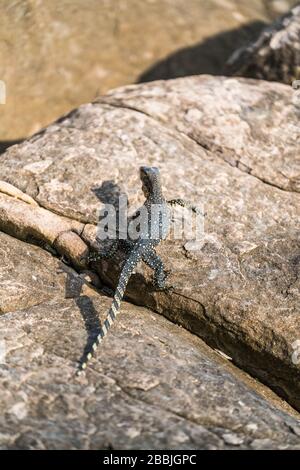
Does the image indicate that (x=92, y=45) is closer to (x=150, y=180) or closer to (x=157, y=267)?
(x=150, y=180)

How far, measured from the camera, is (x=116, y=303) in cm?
838

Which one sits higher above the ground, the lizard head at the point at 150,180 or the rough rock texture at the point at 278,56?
the rough rock texture at the point at 278,56

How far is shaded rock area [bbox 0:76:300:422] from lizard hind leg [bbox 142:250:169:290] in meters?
0.16

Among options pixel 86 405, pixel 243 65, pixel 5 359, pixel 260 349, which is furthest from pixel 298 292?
pixel 243 65

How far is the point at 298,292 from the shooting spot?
8.76m

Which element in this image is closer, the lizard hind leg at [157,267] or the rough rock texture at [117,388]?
the rough rock texture at [117,388]

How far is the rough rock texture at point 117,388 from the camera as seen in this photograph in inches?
251

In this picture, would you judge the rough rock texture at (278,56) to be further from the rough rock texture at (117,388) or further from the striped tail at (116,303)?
the rough rock texture at (117,388)

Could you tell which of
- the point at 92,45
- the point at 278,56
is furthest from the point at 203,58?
the point at 92,45

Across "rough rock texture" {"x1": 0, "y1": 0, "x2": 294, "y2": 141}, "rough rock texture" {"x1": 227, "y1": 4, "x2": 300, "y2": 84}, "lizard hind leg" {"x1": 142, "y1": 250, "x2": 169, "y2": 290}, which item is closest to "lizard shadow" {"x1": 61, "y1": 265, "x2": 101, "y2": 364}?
"lizard hind leg" {"x1": 142, "y1": 250, "x2": 169, "y2": 290}

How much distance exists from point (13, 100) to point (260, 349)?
9.81 metres

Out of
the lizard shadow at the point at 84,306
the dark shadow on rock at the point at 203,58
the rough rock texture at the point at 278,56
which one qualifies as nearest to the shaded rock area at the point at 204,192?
the lizard shadow at the point at 84,306

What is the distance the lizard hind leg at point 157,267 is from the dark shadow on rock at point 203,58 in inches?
340

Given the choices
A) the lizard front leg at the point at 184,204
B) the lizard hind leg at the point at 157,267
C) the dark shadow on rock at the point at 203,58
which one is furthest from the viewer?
the dark shadow on rock at the point at 203,58
